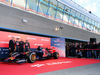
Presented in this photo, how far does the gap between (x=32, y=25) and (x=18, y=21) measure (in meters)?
1.65

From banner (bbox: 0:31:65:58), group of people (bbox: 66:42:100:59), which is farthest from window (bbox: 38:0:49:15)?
group of people (bbox: 66:42:100:59)

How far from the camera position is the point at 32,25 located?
1145 cm

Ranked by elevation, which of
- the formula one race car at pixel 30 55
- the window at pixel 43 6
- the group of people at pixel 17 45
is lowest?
the formula one race car at pixel 30 55

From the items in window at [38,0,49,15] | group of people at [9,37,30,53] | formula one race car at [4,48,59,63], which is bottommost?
formula one race car at [4,48,59,63]

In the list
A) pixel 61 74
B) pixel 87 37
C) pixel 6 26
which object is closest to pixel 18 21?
pixel 6 26

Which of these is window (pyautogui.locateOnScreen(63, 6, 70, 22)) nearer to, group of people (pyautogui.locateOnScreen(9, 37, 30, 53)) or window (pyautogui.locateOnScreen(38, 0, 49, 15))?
window (pyautogui.locateOnScreen(38, 0, 49, 15))

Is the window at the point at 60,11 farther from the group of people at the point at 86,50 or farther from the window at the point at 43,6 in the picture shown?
the group of people at the point at 86,50

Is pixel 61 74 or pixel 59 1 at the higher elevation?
pixel 59 1

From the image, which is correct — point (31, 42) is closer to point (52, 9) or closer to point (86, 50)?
point (86, 50)

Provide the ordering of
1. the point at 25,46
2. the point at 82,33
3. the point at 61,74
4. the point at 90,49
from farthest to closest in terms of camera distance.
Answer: the point at 82,33, the point at 90,49, the point at 25,46, the point at 61,74

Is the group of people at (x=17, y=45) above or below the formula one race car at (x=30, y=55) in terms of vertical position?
above

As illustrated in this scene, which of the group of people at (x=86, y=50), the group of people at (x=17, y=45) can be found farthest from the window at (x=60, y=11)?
the group of people at (x=17, y=45)

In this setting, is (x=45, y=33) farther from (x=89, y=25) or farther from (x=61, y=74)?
(x=89, y=25)

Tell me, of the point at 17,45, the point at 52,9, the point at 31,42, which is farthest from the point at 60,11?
the point at 17,45
